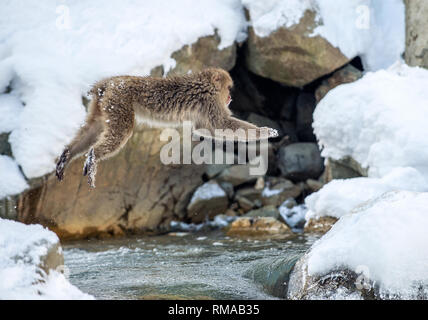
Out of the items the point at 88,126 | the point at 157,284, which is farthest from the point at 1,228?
the point at 88,126

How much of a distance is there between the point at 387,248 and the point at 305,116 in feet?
20.0

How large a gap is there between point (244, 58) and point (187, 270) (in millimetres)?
4764

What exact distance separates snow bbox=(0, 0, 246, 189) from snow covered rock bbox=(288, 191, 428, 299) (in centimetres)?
398

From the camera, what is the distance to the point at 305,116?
8.40 metres

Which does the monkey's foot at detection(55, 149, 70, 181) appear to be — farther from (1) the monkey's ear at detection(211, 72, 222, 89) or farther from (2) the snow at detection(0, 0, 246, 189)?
(1) the monkey's ear at detection(211, 72, 222, 89)

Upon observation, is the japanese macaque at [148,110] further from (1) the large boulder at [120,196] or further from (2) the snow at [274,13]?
(2) the snow at [274,13]

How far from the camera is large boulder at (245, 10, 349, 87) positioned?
23.4 feet

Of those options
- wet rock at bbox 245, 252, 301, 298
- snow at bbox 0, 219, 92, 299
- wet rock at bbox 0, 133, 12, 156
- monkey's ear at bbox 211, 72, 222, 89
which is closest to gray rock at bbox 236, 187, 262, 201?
monkey's ear at bbox 211, 72, 222, 89

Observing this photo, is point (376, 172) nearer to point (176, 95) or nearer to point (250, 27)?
point (176, 95)

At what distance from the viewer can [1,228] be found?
255 cm

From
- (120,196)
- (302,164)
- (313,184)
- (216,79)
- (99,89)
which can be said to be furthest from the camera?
(302,164)

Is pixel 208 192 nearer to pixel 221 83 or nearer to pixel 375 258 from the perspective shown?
pixel 221 83

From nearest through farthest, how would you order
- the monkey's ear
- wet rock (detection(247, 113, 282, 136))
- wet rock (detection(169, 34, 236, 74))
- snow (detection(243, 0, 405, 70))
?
the monkey's ear → wet rock (detection(169, 34, 236, 74)) → snow (detection(243, 0, 405, 70)) → wet rock (detection(247, 113, 282, 136))

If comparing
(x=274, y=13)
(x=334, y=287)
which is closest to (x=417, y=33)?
(x=274, y=13)
